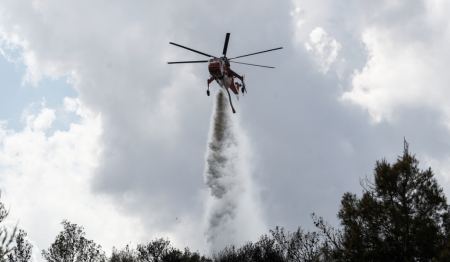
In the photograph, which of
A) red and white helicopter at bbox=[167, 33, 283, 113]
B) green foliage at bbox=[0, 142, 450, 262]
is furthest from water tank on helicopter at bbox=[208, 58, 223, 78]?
green foliage at bbox=[0, 142, 450, 262]

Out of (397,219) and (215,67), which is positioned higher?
(215,67)

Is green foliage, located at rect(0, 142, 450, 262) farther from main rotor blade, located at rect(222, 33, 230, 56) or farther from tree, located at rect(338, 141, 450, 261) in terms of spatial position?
main rotor blade, located at rect(222, 33, 230, 56)

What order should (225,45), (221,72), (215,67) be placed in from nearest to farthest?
(215,67), (221,72), (225,45)

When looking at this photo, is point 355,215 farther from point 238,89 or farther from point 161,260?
point 161,260

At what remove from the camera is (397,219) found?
2481 cm

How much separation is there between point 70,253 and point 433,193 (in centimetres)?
3824

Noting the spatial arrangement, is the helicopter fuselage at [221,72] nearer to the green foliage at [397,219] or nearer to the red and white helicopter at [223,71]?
the red and white helicopter at [223,71]

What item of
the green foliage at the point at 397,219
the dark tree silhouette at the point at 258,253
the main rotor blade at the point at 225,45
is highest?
the main rotor blade at the point at 225,45

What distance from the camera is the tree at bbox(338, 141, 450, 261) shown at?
24.1m

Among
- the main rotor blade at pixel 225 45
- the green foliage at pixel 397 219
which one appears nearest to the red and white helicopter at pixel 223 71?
the main rotor blade at pixel 225 45

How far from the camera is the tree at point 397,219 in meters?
24.1

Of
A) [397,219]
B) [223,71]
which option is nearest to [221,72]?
[223,71]

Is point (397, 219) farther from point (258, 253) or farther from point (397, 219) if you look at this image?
point (258, 253)

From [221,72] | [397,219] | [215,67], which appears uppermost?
[215,67]
